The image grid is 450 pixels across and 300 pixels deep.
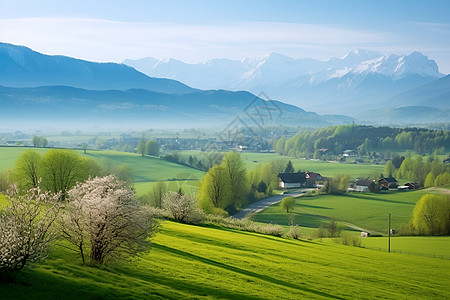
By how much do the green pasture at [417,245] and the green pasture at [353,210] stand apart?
9.45 m

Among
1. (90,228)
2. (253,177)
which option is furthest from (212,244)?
(253,177)

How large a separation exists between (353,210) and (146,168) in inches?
2091

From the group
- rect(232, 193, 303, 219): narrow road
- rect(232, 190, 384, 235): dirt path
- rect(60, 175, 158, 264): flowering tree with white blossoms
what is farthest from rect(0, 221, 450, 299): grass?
rect(232, 193, 303, 219): narrow road

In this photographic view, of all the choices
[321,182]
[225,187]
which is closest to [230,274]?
[225,187]

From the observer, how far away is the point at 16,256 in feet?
48.1

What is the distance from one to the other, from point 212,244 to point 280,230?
66.7ft

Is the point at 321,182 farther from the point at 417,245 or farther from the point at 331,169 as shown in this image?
the point at 417,245

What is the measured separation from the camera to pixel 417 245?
171 feet

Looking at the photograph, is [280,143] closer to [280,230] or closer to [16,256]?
[280,230]

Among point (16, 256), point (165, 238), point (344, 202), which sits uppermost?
point (16, 256)

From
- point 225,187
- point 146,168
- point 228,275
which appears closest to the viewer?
point 228,275

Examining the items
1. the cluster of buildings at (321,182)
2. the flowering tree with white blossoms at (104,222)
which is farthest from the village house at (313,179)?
the flowering tree with white blossoms at (104,222)

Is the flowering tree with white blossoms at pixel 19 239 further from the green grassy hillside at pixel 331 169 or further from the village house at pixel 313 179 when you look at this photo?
the green grassy hillside at pixel 331 169

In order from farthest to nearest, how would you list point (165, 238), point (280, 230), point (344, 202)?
point (344, 202) < point (280, 230) < point (165, 238)
